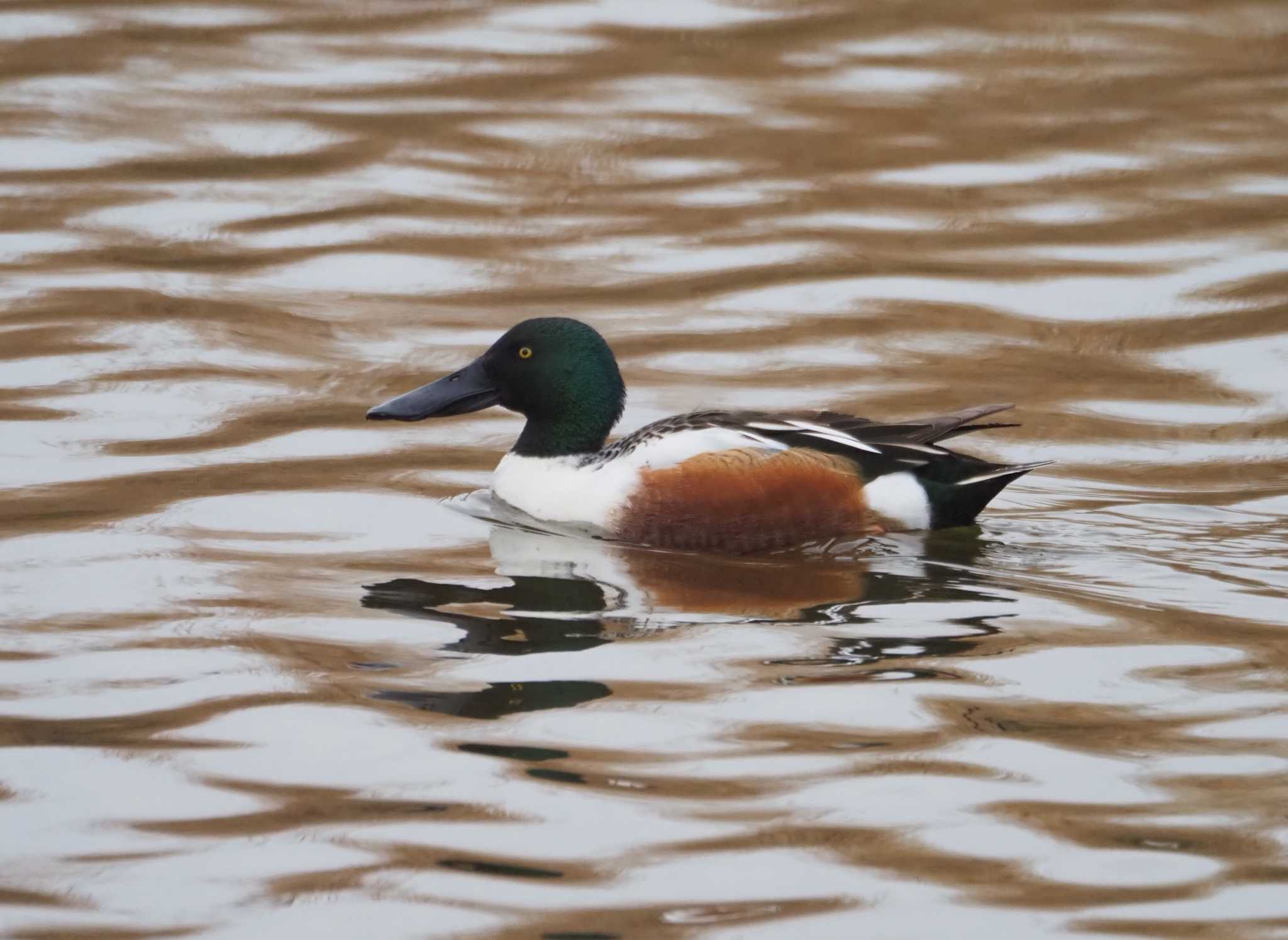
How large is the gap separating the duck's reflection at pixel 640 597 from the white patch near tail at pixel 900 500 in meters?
0.09

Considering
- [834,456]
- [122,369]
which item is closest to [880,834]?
[834,456]

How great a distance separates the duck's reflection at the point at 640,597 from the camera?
5016 mm

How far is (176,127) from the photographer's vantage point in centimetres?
1034

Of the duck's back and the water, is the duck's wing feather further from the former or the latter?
the water

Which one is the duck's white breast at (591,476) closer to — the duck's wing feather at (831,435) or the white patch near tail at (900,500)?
the duck's wing feather at (831,435)

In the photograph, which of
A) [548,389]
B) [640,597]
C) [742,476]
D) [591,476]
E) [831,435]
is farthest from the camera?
[548,389]

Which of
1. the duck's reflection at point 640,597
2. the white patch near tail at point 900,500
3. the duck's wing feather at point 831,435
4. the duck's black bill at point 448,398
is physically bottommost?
the duck's reflection at point 640,597

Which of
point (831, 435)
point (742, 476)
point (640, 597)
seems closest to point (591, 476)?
point (742, 476)

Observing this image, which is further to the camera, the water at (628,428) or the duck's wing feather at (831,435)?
the duck's wing feather at (831,435)

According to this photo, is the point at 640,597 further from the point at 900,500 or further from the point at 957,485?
the point at 957,485

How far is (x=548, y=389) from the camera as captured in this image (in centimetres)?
667

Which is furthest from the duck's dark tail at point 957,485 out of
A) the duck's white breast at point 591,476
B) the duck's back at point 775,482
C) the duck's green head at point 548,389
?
the duck's green head at point 548,389

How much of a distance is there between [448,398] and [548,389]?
1.07 ft

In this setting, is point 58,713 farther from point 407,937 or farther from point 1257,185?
point 1257,185
